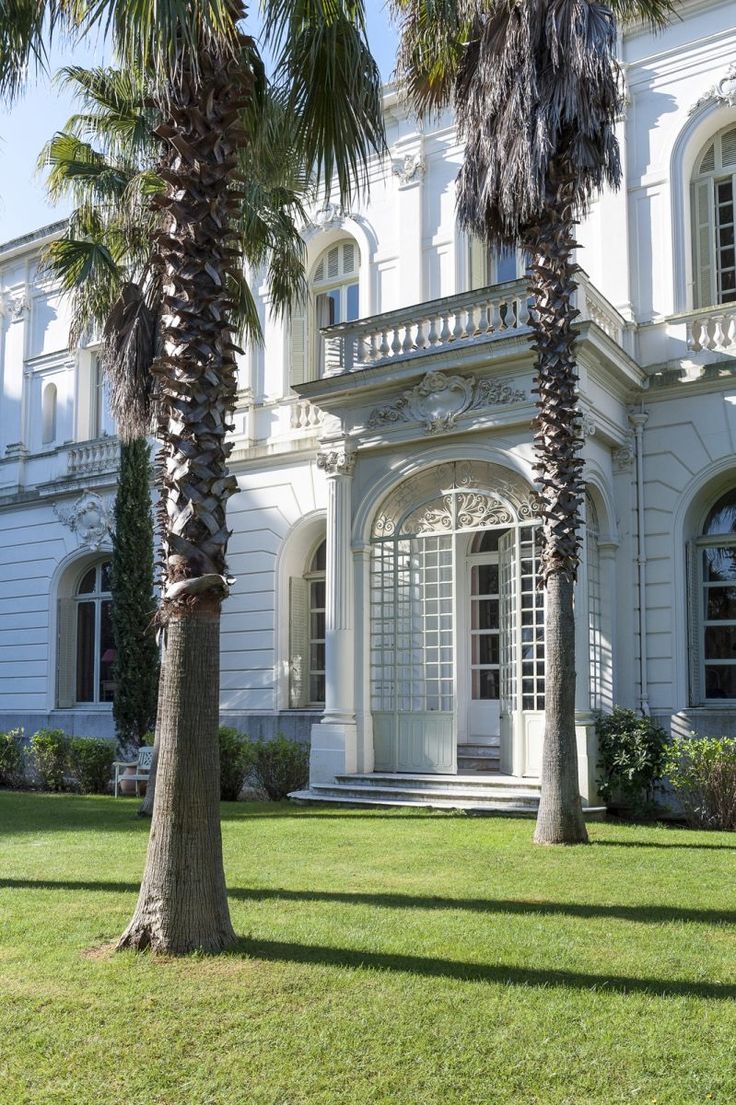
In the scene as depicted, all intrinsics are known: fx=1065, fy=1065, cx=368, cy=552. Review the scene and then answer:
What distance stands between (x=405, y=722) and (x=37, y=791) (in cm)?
754

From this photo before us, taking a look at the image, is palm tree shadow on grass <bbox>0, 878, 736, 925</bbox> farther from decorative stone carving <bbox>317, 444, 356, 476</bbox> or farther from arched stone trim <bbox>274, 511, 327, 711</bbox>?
arched stone trim <bbox>274, 511, 327, 711</bbox>

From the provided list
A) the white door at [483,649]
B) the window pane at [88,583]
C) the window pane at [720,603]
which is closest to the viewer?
the window pane at [720,603]

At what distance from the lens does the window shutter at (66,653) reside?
73.3ft

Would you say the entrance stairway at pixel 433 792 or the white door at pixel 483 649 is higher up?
the white door at pixel 483 649

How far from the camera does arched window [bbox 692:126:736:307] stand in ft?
50.6

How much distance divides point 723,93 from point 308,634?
1068 cm

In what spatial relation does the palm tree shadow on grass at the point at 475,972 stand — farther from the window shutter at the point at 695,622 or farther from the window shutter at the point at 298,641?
the window shutter at the point at 298,641

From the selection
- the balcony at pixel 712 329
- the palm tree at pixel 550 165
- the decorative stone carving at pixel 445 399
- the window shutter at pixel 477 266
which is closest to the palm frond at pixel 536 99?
the palm tree at pixel 550 165

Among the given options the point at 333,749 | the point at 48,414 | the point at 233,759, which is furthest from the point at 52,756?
the point at 48,414

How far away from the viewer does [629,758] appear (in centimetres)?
1305

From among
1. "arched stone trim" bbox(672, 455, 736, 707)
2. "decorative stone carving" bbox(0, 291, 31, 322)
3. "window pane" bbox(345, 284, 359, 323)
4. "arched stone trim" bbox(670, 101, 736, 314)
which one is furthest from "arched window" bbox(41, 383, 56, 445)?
"arched stone trim" bbox(672, 455, 736, 707)

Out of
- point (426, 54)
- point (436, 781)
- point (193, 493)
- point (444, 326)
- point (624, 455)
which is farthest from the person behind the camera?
point (624, 455)

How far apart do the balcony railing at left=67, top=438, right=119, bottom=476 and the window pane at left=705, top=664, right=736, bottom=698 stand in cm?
1259

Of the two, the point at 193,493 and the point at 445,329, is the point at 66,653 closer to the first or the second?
the point at 445,329
